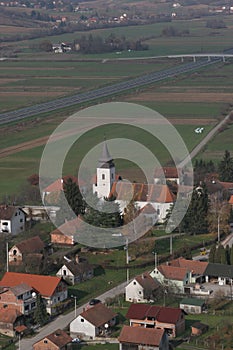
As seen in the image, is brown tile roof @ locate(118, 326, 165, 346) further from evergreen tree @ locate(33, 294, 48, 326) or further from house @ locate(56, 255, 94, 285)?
house @ locate(56, 255, 94, 285)

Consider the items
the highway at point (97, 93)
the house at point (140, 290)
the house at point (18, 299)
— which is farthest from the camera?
the highway at point (97, 93)

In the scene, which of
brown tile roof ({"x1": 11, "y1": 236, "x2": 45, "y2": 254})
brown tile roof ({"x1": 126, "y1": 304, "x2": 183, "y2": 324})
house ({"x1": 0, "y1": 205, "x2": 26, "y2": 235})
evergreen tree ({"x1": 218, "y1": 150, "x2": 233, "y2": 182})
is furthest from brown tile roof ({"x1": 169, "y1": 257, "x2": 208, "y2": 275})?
evergreen tree ({"x1": 218, "y1": 150, "x2": 233, "y2": 182})

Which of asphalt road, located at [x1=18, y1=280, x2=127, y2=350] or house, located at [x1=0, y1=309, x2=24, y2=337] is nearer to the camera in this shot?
asphalt road, located at [x1=18, y1=280, x2=127, y2=350]

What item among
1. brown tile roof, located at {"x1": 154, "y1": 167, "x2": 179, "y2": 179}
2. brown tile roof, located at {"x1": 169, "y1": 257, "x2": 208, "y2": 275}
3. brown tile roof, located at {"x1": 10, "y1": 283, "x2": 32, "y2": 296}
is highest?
brown tile roof, located at {"x1": 154, "y1": 167, "x2": 179, "y2": 179}

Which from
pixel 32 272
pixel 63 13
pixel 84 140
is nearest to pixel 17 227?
pixel 32 272

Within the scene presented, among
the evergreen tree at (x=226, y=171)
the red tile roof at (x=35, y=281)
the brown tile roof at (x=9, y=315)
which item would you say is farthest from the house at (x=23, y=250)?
the evergreen tree at (x=226, y=171)

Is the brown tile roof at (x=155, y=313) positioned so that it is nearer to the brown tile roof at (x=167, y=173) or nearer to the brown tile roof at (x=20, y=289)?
the brown tile roof at (x=20, y=289)
